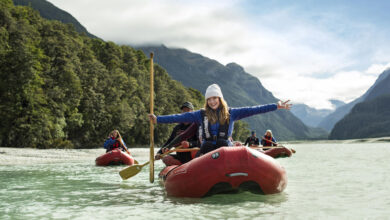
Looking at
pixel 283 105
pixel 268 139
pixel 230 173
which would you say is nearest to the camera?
pixel 230 173

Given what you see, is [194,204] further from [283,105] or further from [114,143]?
[114,143]

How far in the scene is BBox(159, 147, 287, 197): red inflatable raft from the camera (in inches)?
255

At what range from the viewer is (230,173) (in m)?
6.44

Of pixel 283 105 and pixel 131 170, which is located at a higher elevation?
pixel 283 105

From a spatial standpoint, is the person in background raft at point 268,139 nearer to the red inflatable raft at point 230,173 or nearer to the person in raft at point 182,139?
the person in raft at point 182,139

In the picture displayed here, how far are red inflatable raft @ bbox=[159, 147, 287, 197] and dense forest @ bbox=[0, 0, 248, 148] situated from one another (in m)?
31.6

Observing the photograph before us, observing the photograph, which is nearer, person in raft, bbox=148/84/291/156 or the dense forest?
person in raft, bbox=148/84/291/156

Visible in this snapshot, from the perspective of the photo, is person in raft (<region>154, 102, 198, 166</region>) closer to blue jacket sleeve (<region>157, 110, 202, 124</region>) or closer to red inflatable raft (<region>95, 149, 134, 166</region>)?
blue jacket sleeve (<region>157, 110, 202, 124</region>)

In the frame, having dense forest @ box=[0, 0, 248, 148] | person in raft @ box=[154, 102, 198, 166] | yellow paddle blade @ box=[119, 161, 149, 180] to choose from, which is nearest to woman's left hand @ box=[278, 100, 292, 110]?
person in raft @ box=[154, 102, 198, 166]

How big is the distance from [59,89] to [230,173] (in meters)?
36.8

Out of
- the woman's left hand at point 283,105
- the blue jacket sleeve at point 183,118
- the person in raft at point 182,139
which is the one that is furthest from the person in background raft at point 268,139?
the blue jacket sleeve at point 183,118

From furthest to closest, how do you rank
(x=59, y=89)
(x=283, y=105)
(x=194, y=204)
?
(x=59, y=89), (x=283, y=105), (x=194, y=204)

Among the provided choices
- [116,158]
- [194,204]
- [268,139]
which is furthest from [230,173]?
[268,139]

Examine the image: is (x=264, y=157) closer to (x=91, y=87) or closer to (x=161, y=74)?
(x=91, y=87)
